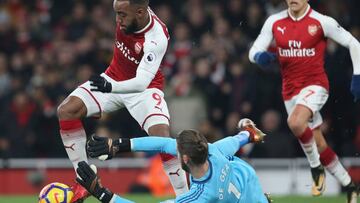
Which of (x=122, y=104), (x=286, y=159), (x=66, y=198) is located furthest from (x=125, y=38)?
(x=286, y=159)

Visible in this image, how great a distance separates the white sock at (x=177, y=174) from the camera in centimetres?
1025

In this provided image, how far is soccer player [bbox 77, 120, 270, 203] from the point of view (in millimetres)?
8445

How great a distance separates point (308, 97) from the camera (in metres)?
11.4

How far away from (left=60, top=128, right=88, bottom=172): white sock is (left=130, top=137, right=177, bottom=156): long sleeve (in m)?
1.38

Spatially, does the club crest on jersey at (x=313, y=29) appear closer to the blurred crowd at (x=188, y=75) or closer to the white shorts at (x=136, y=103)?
the white shorts at (x=136, y=103)

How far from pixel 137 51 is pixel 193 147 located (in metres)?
2.16

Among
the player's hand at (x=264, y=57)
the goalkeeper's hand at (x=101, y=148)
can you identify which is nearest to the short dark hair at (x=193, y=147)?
the goalkeeper's hand at (x=101, y=148)

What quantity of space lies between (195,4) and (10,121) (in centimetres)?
357

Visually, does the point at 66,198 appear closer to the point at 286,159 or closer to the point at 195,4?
the point at 286,159

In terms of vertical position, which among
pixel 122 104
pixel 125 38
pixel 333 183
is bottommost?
pixel 333 183

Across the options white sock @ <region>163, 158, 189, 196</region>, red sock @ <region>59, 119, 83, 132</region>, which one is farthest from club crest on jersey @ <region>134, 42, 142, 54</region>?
white sock @ <region>163, 158, 189, 196</region>

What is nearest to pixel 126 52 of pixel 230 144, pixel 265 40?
pixel 230 144

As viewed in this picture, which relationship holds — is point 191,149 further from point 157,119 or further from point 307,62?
point 307,62

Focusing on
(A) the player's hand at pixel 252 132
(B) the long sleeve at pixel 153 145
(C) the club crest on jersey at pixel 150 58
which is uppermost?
(C) the club crest on jersey at pixel 150 58
